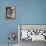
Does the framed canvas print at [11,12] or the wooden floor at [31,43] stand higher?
the framed canvas print at [11,12]

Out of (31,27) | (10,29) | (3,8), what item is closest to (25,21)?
(31,27)

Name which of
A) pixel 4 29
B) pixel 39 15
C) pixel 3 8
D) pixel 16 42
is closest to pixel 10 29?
pixel 4 29

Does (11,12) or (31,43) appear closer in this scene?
(31,43)

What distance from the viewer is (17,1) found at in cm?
345

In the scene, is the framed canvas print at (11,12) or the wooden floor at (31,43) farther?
the framed canvas print at (11,12)

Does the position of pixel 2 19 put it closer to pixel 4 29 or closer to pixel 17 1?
pixel 4 29

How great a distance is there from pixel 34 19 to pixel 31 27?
0.24m

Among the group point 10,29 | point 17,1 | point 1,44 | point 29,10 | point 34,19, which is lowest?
point 1,44

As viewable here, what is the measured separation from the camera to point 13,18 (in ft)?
11.3

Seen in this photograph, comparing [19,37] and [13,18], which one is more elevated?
[13,18]

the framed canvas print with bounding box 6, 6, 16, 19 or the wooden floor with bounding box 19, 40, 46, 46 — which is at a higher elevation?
the framed canvas print with bounding box 6, 6, 16, 19

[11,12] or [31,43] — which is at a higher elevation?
[11,12]

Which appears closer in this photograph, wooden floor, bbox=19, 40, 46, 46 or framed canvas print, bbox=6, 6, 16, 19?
wooden floor, bbox=19, 40, 46, 46

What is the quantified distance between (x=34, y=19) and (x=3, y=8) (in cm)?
86
